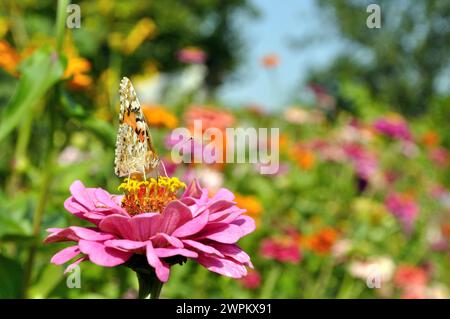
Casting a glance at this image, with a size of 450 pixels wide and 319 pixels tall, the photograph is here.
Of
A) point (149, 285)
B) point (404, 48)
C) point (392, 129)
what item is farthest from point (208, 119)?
point (404, 48)

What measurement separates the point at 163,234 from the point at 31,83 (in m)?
0.61

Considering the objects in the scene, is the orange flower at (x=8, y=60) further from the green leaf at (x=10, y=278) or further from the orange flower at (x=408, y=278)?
the orange flower at (x=408, y=278)

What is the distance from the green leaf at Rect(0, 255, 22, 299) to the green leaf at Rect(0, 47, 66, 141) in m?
0.20

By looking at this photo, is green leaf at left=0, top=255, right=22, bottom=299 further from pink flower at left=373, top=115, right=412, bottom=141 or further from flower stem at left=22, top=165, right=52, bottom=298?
pink flower at left=373, top=115, right=412, bottom=141

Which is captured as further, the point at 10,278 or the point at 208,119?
the point at 208,119

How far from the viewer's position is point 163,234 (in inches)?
23.1

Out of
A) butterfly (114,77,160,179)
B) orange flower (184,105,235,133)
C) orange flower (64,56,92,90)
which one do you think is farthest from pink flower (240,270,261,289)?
butterfly (114,77,160,179)

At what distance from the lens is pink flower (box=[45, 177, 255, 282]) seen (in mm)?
586

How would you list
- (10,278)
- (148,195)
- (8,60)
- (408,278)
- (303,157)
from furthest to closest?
1. (303,157)
2. (408,278)
3. (8,60)
4. (10,278)
5. (148,195)

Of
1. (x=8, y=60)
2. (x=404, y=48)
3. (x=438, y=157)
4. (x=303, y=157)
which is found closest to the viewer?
(x=8, y=60)

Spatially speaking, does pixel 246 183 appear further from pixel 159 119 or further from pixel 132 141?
pixel 132 141

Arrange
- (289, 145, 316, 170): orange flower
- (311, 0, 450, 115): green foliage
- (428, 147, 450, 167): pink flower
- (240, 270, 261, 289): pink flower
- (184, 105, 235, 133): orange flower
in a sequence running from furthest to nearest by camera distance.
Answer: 1. (311, 0, 450, 115): green foliage
2. (428, 147, 450, 167): pink flower
3. (289, 145, 316, 170): orange flower
4. (184, 105, 235, 133): orange flower
5. (240, 270, 261, 289): pink flower

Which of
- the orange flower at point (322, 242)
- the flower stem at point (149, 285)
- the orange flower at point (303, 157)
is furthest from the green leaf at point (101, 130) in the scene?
the orange flower at point (303, 157)
